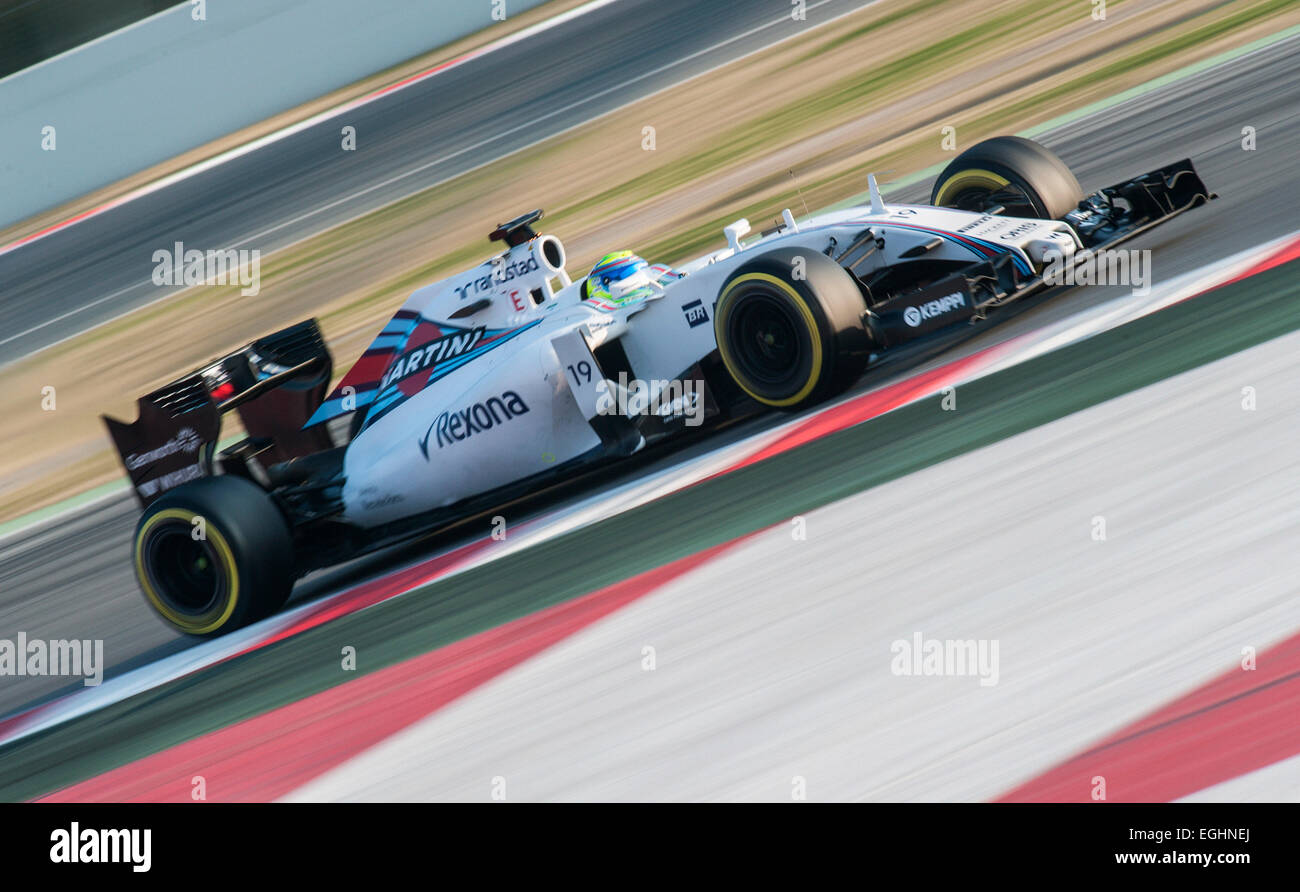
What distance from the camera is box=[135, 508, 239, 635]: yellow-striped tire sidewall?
679 centimetres

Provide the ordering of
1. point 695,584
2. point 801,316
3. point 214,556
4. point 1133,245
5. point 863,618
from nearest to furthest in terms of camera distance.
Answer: point 863,618 → point 695,584 → point 801,316 → point 214,556 → point 1133,245

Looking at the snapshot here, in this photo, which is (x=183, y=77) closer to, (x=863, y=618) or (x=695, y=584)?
(x=695, y=584)

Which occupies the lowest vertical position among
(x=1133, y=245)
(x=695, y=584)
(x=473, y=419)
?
(x=695, y=584)

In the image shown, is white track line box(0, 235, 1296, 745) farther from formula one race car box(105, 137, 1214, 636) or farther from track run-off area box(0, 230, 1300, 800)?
formula one race car box(105, 137, 1214, 636)

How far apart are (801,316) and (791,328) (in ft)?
0.53

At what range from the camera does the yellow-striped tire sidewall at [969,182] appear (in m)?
7.17

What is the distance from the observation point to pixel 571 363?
21.8 ft

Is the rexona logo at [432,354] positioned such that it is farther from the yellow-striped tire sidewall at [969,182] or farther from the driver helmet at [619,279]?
the yellow-striped tire sidewall at [969,182]

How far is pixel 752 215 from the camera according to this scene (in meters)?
12.0

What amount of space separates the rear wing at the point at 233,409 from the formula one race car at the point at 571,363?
2 cm

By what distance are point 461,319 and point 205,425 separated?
1.38 meters

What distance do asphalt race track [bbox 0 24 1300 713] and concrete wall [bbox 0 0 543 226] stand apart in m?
9.42

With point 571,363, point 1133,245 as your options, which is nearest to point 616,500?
point 571,363
